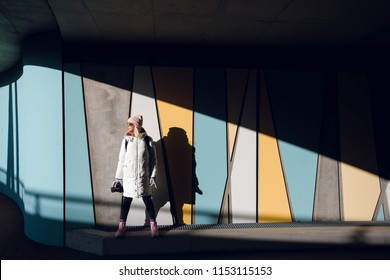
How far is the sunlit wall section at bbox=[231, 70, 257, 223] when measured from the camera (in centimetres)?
529

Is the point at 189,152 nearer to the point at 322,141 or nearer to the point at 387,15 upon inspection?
the point at 322,141

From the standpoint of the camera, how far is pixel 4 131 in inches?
340

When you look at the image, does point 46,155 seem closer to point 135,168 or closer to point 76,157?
point 76,157

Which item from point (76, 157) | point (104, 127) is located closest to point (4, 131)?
point (76, 157)

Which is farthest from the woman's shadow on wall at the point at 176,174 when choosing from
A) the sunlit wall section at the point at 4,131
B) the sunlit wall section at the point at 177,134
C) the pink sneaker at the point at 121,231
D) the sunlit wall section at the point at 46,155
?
the sunlit wall section at the point at 4,131

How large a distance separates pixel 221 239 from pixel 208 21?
131 inches

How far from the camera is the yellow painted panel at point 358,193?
217 inches

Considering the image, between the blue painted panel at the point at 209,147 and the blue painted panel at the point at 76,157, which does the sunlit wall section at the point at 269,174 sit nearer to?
the blue painted panel at the point at 209,147

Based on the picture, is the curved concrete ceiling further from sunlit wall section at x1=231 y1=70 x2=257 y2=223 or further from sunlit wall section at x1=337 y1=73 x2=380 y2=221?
sunlit wall section at x1=231 y1=70 x2=257 y2=223

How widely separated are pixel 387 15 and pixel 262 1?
196cm

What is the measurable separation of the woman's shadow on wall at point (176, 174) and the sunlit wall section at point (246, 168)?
0.72 meters

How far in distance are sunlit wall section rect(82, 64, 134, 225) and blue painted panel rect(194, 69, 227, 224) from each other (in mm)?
1345

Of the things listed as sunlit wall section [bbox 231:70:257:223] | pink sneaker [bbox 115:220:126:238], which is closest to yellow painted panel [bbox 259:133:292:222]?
sunlit wall section [bbox 231:70:257:223]
